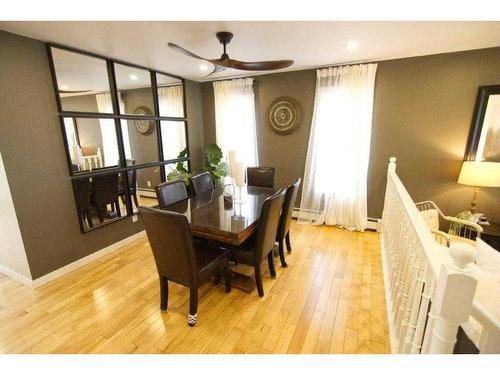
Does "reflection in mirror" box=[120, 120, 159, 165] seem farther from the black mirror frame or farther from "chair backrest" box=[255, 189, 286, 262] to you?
"chair backrest" box=[255, 189, 286, 262]

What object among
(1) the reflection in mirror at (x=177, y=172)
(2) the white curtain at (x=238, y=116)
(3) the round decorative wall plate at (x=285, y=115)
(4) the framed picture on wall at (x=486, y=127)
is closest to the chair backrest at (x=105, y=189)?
(1) the reflection in mirror at (x=177, y=172)

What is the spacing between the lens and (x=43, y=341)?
63.8 inches

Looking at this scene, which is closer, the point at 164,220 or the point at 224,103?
the point at 164,220

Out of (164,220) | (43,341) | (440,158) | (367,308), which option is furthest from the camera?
(440,158)

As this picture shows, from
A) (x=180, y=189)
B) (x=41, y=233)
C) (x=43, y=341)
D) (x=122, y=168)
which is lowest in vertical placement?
(x=43, y=341)

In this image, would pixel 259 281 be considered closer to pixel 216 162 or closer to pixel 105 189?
pixel 105 189

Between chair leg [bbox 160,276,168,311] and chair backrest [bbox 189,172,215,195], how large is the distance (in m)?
1.20
